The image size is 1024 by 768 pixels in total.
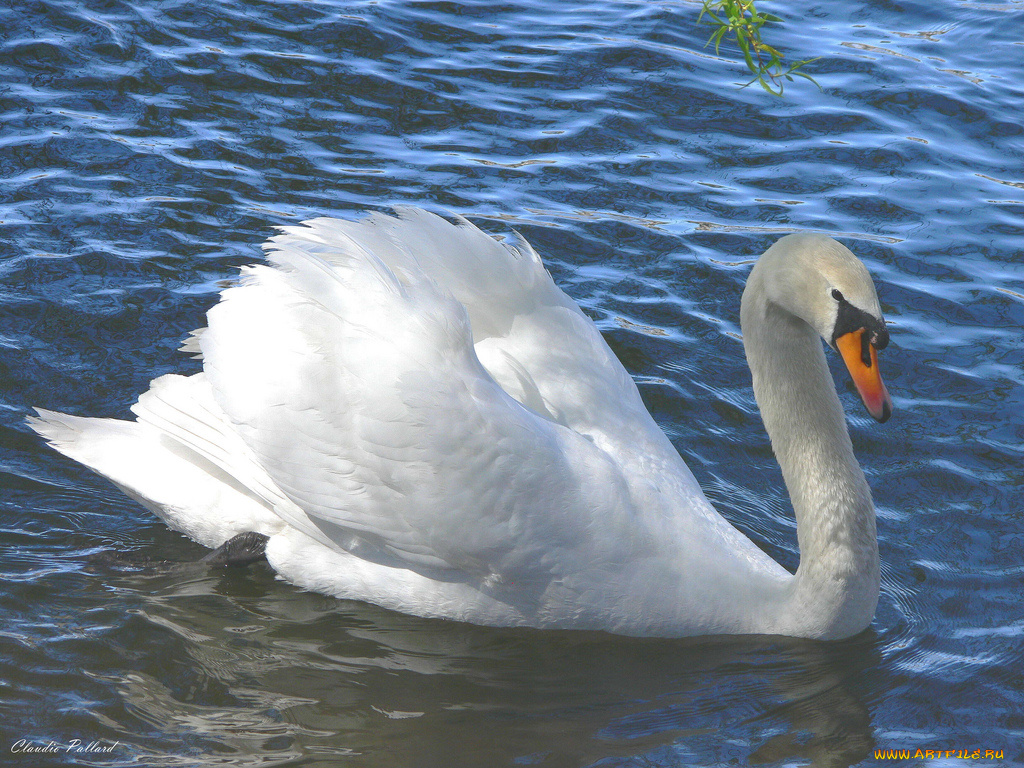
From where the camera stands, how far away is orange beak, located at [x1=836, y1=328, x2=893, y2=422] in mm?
4320

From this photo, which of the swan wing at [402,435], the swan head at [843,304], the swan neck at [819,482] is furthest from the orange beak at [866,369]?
the swan wing at [402,435]

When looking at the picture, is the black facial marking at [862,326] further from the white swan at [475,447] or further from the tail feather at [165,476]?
the tail feather at [165,476]

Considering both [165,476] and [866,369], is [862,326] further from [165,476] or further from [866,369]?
[165,476]

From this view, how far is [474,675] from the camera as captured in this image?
4.66 meters

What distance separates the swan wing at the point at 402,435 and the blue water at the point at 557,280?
0.49m

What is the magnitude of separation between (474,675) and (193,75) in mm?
5785

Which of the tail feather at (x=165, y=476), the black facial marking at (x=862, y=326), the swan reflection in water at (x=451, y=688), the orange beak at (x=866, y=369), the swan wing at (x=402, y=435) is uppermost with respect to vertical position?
the black facial marking at (x=862, y=326)

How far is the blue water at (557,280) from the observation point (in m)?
4.45

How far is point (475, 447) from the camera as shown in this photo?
441cm

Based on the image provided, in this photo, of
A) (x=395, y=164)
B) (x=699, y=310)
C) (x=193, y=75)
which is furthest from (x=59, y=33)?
(x=699, y=310)

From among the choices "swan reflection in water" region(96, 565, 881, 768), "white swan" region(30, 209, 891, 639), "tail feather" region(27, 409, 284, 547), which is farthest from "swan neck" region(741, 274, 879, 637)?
"tail feather" region(27, 409, 284, 547)

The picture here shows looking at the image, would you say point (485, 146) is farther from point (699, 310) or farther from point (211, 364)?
point (211, 364)

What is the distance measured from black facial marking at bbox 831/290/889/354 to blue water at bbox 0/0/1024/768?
131 centimetres

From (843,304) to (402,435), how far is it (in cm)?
161
